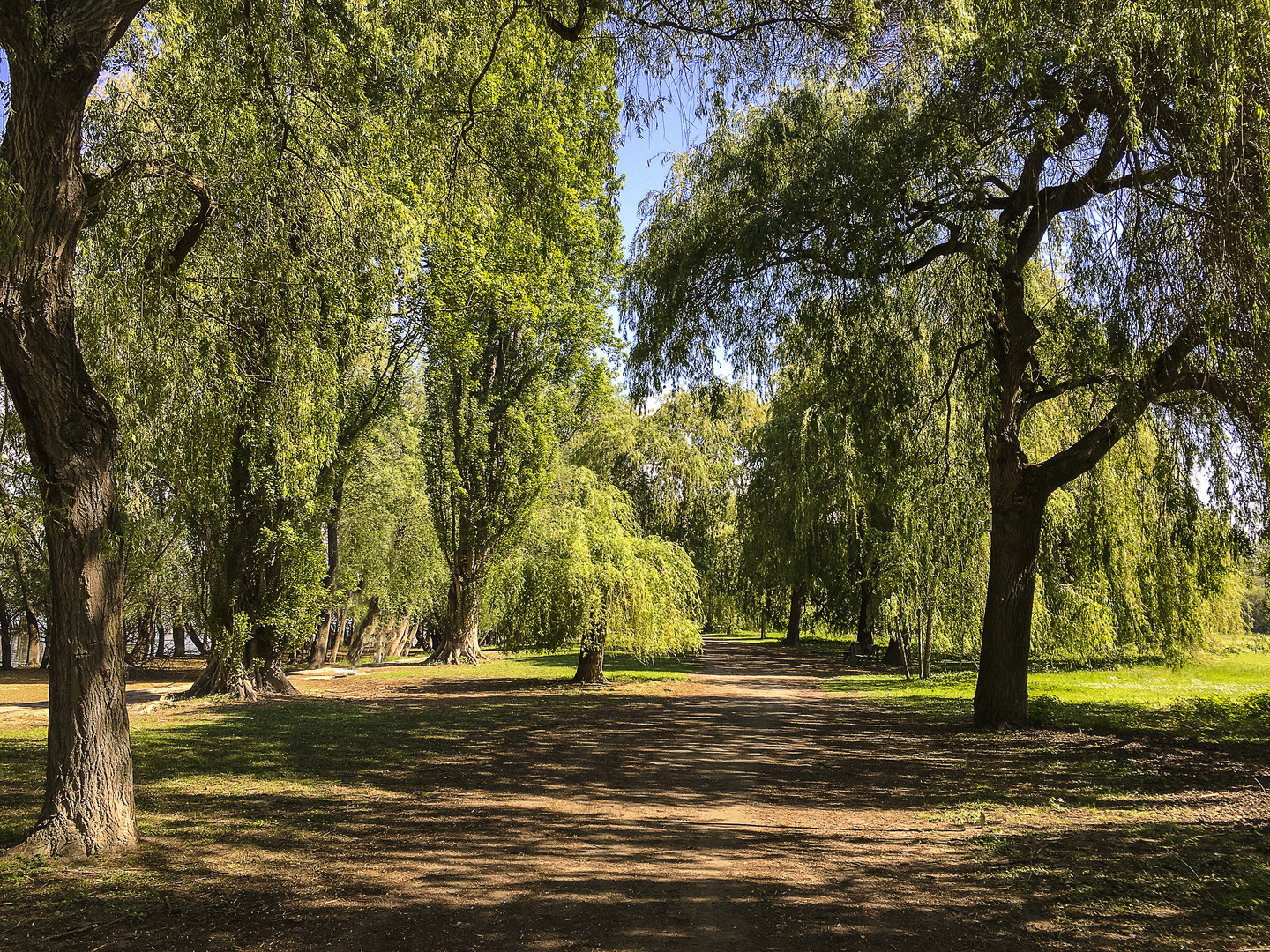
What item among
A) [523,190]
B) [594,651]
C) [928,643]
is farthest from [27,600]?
[928,643]

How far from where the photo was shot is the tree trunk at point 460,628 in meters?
24.1

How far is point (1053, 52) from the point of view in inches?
335

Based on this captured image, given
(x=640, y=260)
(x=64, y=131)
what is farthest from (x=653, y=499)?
(x=64, y=131)

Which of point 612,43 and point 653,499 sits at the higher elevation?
point 612,43

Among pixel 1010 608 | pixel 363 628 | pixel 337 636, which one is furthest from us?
pixel 337 636

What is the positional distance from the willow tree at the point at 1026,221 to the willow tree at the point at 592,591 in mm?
6057

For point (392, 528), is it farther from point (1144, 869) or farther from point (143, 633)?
point (1144, 869)

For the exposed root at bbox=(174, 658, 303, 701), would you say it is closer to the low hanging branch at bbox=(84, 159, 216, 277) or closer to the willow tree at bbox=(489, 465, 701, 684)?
the willow tree at bbox=(489, 465, 701, 684)

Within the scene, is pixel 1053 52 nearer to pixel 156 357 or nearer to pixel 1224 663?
pixel 156 357

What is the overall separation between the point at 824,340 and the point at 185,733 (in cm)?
1039

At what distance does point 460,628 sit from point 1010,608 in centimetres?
1830

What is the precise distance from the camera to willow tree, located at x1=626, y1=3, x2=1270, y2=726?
7176mm

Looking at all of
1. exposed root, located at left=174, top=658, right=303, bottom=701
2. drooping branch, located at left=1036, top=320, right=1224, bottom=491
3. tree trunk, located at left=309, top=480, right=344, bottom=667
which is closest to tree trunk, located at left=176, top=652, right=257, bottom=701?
exposed root, located at left=174, top=658, right=303, bottom=701

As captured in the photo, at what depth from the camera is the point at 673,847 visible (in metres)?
5.74
